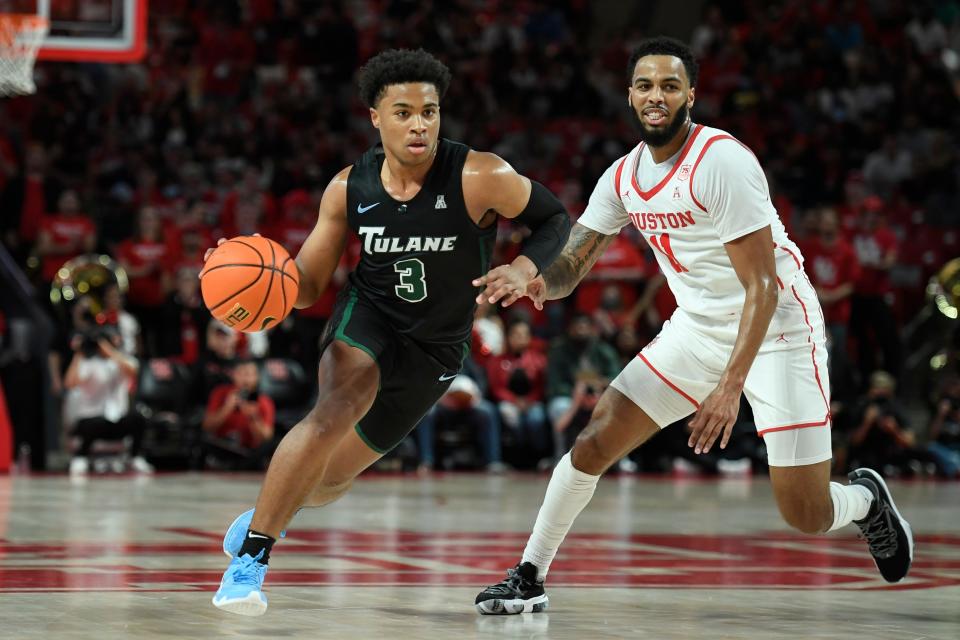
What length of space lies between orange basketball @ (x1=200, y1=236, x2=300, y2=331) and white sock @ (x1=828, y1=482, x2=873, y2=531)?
2.41 m

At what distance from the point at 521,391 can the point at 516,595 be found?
33.1 ft

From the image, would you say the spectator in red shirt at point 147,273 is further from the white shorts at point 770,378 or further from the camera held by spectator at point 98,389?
the white shorts at point 770,378

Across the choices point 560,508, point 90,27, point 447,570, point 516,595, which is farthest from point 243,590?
point 90,27

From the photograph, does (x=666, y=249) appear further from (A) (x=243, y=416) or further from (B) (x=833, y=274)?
(B) (x=833, y=274)

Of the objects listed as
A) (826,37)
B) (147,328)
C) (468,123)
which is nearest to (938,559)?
(147,328)

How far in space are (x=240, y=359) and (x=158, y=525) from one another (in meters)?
5.55

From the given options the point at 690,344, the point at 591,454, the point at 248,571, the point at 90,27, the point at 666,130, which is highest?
the point at 90,27

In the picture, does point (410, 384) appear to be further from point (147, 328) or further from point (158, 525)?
point (147, 328)

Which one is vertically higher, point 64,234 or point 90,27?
point 90,27

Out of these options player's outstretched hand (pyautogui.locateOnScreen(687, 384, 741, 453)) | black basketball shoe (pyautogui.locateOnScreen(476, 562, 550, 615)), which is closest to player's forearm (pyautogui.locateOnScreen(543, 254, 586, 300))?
player's outstretched hand (pyautogui.locateOnScreen(687, 384, 741, 453))

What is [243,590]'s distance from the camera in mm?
5324

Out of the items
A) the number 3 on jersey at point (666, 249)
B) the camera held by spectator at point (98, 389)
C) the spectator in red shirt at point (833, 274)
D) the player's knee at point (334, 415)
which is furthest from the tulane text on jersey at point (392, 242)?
the spectator in red shirt at point (833, 274)

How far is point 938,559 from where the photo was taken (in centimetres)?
845

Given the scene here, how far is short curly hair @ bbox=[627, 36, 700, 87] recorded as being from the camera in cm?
616
